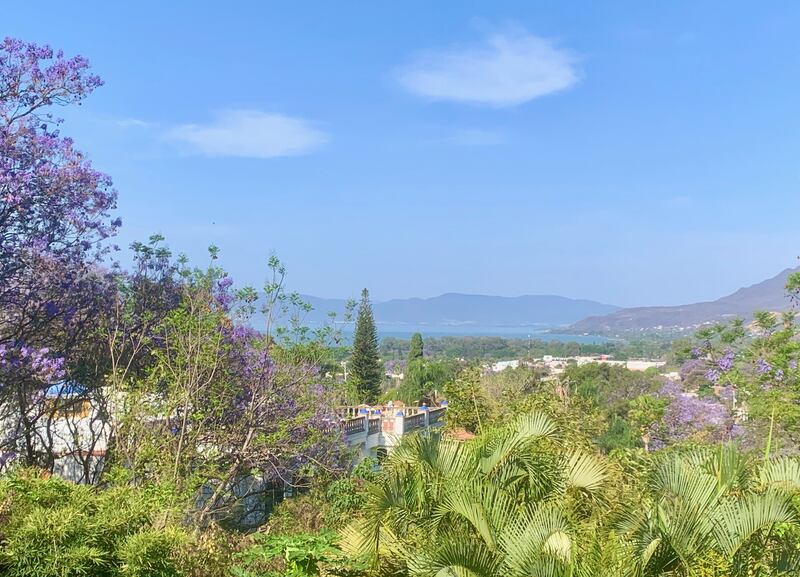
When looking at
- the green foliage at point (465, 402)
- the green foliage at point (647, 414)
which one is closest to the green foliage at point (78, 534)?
→ the green foliage at point (465, 402)

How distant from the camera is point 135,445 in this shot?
6.55m

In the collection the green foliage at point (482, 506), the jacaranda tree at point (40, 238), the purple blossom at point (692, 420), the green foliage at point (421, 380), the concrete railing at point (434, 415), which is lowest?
the green foliage at point (421, 380)

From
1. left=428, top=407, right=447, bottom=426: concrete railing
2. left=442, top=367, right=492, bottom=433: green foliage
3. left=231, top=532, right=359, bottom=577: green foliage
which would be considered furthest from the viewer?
left=428, top=407, right=447, bottom=426: concrete railing

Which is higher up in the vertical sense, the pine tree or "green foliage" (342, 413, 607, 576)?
"green foliage" (342, 413, 607, 576)

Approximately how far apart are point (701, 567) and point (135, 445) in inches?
207

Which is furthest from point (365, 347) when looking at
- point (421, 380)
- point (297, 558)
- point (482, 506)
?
point (482, 506)

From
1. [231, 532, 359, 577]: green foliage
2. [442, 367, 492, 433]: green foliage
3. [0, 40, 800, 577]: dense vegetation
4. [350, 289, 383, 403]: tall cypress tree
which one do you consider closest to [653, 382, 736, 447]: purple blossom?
[0, 40, 800, 577]: dense vegetation

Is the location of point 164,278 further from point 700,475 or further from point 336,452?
point 700,475

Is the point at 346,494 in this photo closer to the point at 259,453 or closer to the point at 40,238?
the point at 259,453

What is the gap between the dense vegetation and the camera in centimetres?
329

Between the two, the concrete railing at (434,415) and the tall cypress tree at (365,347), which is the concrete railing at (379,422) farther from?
the tall cypress tree at (365,347)

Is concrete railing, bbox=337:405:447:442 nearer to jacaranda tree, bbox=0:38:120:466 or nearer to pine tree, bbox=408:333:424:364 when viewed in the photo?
jacaranda tree, bbox=0:38:120:466

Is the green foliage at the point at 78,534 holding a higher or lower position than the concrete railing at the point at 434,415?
higher

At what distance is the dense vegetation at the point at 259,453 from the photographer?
329 cm
